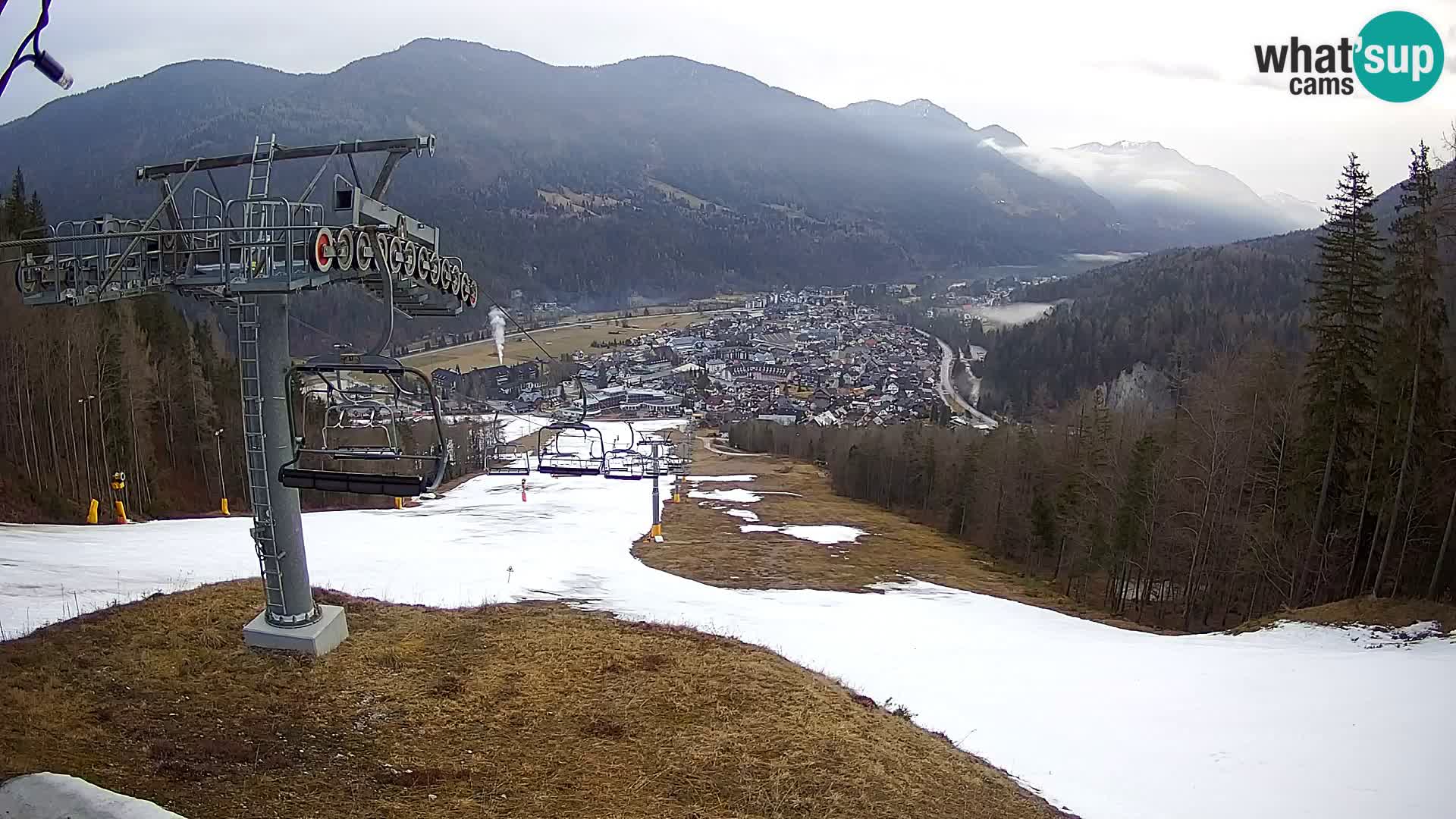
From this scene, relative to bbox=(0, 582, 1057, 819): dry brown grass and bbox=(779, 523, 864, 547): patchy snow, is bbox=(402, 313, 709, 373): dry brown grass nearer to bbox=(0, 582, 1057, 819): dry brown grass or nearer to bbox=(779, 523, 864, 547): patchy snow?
bbox=(779, 523, 864, 547): patchy snow

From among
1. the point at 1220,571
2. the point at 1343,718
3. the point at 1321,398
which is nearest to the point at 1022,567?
the point at 1220,571

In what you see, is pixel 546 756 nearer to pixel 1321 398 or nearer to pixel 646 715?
pixel 646 715

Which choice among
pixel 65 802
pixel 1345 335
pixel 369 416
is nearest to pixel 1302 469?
pixel 1345 335

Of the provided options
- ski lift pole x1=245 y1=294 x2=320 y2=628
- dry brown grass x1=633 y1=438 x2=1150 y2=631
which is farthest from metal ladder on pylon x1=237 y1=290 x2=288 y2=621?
dry brown grass x1=633 y1=438 x2=1150 y2=631

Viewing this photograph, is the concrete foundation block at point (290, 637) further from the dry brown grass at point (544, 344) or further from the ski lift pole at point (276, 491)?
the dry brown grass at point (544, 344)

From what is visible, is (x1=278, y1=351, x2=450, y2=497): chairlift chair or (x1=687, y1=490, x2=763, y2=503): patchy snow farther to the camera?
(x1=687, y1=490, x2=763, y2=503): patchy snow

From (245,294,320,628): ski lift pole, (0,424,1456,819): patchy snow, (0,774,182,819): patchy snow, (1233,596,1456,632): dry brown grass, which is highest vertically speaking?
(245,294,320,628): ski lift pole

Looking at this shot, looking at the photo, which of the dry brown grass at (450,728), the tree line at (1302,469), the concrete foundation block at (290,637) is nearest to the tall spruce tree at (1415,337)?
the tree line at (1302,469)
